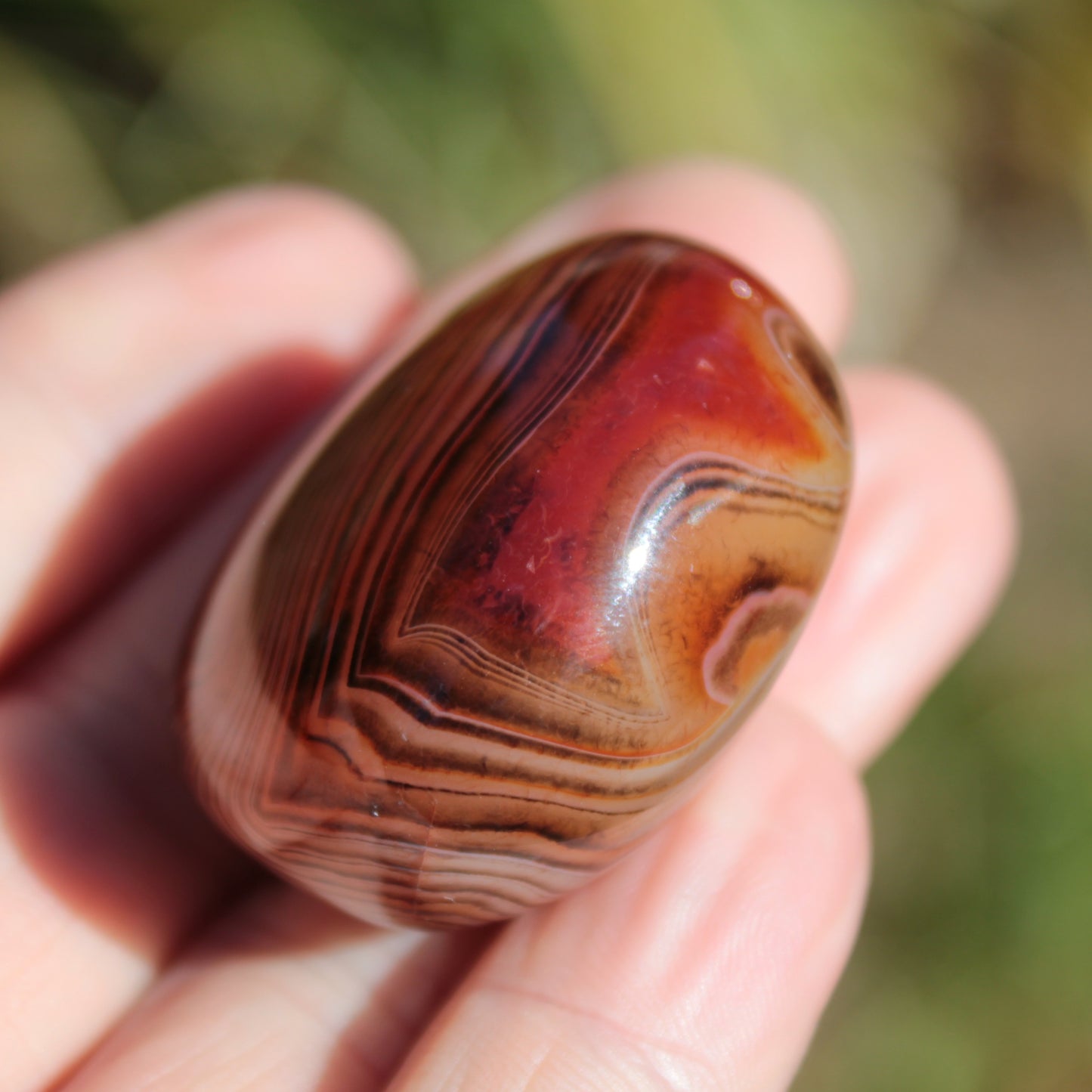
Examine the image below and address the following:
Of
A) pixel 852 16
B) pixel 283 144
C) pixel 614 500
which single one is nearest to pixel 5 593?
pixel 614 500

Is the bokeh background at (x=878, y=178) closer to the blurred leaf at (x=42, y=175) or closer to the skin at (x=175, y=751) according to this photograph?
the blurred leaf at (x=42, y=175)

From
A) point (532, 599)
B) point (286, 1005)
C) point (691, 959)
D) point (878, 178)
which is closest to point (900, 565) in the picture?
point (691, 959)

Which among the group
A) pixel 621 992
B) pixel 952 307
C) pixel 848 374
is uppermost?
pixel 952 307

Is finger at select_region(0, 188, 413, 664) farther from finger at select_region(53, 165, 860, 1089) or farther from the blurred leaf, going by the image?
the blurred leaf

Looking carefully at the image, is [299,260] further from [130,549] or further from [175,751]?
[175,751]

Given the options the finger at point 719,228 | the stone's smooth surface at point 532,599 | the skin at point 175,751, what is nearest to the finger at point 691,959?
the skin at point 175,751

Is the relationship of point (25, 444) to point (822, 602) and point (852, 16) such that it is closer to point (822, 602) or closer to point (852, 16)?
point (822, 602)
